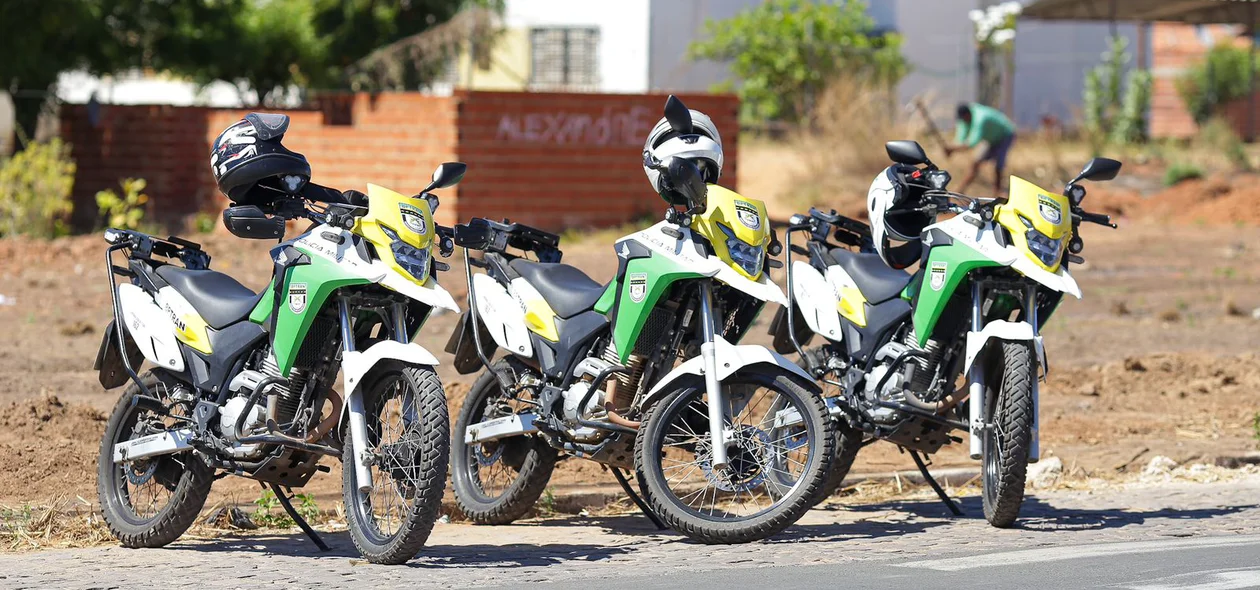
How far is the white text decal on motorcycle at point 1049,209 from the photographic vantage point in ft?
23.5

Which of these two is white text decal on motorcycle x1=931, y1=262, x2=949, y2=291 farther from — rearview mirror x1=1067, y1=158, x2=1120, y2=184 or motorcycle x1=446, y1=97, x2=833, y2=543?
motorcycle x1=446, y1=97, x2=833, y2=543

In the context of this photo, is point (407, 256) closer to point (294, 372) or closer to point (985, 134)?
point (294, 372)

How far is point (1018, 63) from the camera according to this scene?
4122 cm

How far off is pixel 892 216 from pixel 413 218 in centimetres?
234

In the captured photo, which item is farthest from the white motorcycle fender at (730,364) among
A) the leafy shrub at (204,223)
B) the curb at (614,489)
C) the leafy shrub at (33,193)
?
the leafy shrub at (204,223)

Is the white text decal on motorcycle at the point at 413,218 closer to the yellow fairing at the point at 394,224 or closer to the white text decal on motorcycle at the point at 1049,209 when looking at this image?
the yellow fairing at the point at 394,224

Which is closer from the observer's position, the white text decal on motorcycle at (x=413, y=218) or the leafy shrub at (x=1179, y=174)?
the white text decal on motorcycle at (x=413, y=218)

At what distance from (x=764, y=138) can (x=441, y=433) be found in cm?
2363

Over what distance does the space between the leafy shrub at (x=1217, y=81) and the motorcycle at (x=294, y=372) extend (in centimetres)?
3763

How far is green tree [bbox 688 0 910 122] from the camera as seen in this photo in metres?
30.6

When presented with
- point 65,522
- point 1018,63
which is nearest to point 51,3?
point 65,522

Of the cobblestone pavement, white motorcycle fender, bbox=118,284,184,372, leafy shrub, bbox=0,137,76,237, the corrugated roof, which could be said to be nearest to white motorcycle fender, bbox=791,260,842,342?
the cobblestone pavement

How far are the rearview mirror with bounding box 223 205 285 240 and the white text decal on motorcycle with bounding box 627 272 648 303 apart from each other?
1.39 m

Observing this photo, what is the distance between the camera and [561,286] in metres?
7.23
